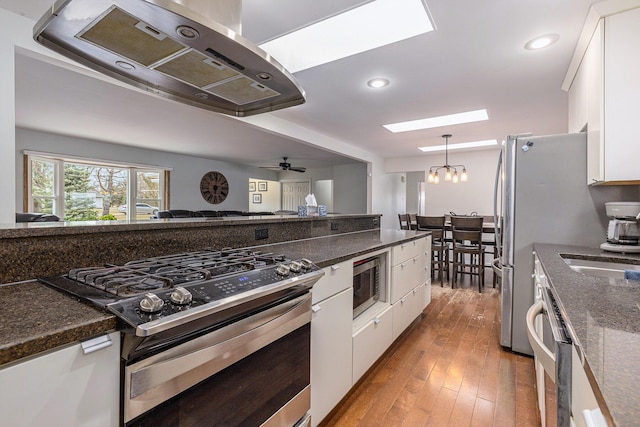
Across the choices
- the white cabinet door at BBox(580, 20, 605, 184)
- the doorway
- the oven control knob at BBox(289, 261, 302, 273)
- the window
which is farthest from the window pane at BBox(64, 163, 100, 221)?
the white cabinet door at BBox(580, 20, 605, 184)

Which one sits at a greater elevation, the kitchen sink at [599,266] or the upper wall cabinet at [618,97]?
the upper wall cabinet at [618,97]

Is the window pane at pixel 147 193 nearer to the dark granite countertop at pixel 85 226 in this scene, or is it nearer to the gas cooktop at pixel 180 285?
the dark granite countertop at pixel 85 226

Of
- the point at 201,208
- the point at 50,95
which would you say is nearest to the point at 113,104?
the point at 50,95

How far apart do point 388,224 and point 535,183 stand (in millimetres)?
5366

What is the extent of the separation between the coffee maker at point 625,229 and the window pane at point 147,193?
7.11m

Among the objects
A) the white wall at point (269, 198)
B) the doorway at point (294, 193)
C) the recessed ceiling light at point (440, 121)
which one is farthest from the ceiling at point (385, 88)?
the white wall at point (269, 198)

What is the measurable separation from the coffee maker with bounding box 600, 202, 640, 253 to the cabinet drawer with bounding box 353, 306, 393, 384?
1.44m

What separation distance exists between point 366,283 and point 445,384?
829mm

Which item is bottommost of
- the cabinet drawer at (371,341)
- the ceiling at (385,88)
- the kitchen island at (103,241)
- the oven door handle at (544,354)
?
the cabinet drawer at (371,341)

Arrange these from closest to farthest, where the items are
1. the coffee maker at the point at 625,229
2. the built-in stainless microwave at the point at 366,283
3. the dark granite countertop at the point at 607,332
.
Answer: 1. the dark granite countertop at the point at 607,332
2. the coffee maker at the point at 625,229
3. the built-in stainless microwave at the point at 366,283

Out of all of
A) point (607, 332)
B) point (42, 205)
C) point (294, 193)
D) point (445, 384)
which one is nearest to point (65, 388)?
point (607, 332)

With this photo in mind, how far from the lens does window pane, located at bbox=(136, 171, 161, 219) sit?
6664 mm

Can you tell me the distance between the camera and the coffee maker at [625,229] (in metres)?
1.80

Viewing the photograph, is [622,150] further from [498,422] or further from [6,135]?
[6,135]
